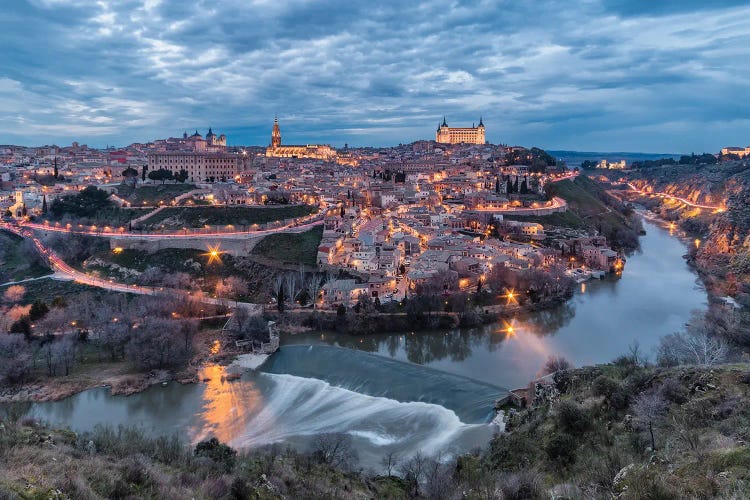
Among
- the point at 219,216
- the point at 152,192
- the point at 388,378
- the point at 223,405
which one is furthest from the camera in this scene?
the point at 152,192

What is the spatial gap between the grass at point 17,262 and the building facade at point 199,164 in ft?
42.8

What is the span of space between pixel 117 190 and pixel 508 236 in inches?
897

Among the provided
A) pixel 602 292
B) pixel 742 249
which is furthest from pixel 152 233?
pixel 742 249

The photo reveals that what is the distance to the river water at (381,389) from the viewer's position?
1002 centimetres

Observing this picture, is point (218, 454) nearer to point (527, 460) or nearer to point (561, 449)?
point (527, 460)

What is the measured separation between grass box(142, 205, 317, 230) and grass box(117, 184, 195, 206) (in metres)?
3.23

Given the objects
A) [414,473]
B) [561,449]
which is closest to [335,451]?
[414,473]

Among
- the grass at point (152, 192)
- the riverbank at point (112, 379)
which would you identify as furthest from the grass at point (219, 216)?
the riverbank at point (112, 379)

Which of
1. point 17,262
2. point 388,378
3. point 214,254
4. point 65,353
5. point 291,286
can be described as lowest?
point 388,378

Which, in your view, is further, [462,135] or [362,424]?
[462,135]

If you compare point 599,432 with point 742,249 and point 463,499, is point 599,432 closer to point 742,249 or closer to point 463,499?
point 463,499

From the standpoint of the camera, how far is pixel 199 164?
3600 cm

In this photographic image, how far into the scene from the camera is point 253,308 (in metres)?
17.2

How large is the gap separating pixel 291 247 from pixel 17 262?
455 inches
